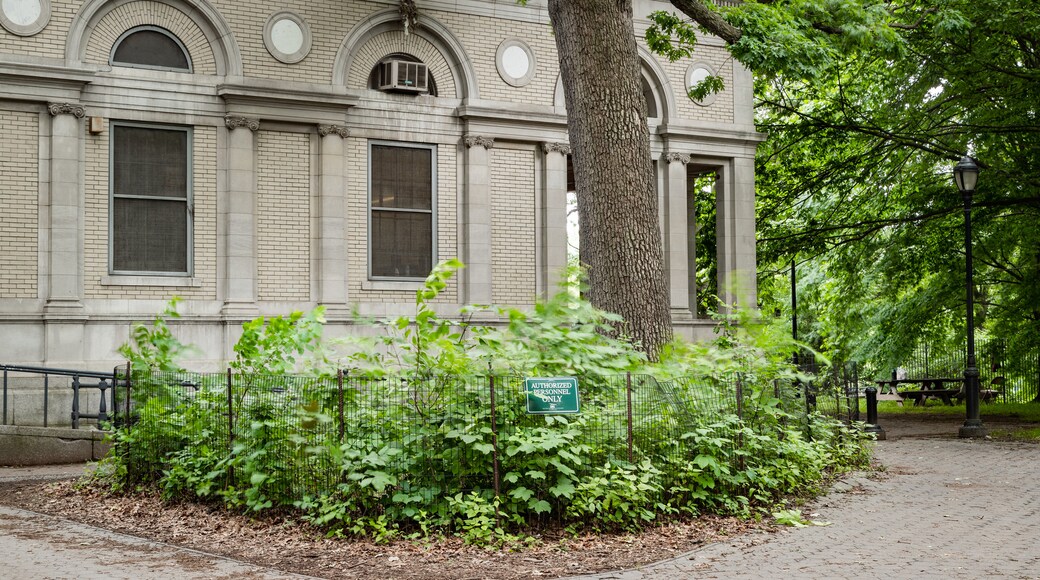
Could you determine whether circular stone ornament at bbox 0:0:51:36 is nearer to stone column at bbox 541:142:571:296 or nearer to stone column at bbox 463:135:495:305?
stone column at bbox 463:135:495:305

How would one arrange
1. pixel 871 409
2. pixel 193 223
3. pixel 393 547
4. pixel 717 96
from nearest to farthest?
pixel 393 547
pixel 871 409
pixel 193 223
pixel 717 96

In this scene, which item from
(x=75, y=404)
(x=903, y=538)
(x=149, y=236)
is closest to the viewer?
(x=903, y=538)

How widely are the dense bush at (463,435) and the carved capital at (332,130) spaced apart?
933 centimetres

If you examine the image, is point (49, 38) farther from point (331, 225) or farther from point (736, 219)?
point (736, 219)

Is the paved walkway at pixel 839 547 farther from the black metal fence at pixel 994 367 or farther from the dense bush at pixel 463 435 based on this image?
the black metal fence at pixel 994 367

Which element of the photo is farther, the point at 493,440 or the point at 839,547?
the point at 493,440

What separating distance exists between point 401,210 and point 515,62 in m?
3.91

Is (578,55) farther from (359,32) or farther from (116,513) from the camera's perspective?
(359,32)

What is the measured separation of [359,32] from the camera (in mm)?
20750

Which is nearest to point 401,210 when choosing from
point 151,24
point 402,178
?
point 402,178

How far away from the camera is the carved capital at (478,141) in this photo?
21.5 meters

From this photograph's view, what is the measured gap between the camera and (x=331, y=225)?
20.2m

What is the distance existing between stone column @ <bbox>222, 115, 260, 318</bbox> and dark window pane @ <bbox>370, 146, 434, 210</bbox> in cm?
245

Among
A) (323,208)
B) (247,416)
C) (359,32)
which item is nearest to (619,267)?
(247,416)
